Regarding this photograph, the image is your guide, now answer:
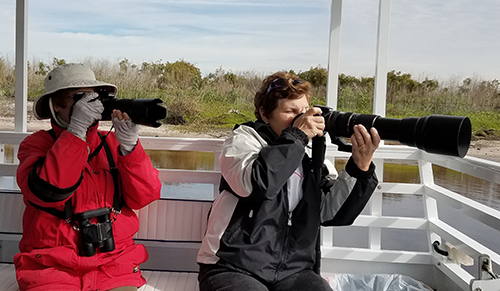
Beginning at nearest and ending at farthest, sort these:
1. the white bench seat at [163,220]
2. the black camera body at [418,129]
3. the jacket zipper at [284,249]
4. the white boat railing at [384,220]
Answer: the black camera body at [418,129], the jacket zipper at [284,249], the white bench seat at [163,220], the white boat railing at [384,220]

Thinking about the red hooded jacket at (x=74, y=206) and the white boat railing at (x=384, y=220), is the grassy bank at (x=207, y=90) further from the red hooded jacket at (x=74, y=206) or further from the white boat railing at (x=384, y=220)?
the red hooded jacket at (x=74, y=206)

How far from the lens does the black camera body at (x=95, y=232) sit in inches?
59.9

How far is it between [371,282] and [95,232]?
1408mm

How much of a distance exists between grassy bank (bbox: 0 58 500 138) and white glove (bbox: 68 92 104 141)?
3118 millimetres

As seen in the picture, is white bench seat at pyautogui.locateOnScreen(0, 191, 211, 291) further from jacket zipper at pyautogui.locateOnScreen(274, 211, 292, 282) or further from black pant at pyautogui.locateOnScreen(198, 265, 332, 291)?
jacket zipper at pyautogui.locateOnScreen(274, 211, 292, 282)

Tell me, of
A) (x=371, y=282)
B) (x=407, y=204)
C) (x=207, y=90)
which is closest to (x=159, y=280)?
(x=371, y=282)

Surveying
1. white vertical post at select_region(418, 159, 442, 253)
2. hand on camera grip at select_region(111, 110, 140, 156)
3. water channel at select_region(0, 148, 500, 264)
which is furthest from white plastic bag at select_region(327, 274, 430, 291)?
water channel at select_region(0, 148, 500, 264)

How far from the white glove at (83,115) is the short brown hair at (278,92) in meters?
0.56

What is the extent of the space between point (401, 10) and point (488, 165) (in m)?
10.6

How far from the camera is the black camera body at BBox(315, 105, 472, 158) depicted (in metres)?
1.12

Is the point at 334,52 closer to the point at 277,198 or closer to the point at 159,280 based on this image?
the point at 277,198

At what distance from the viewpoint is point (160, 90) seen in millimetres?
5633

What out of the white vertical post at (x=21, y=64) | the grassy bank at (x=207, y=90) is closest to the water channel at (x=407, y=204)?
the grassy bank at (x=207, y=90)

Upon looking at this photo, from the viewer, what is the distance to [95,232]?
1522 millimetres
